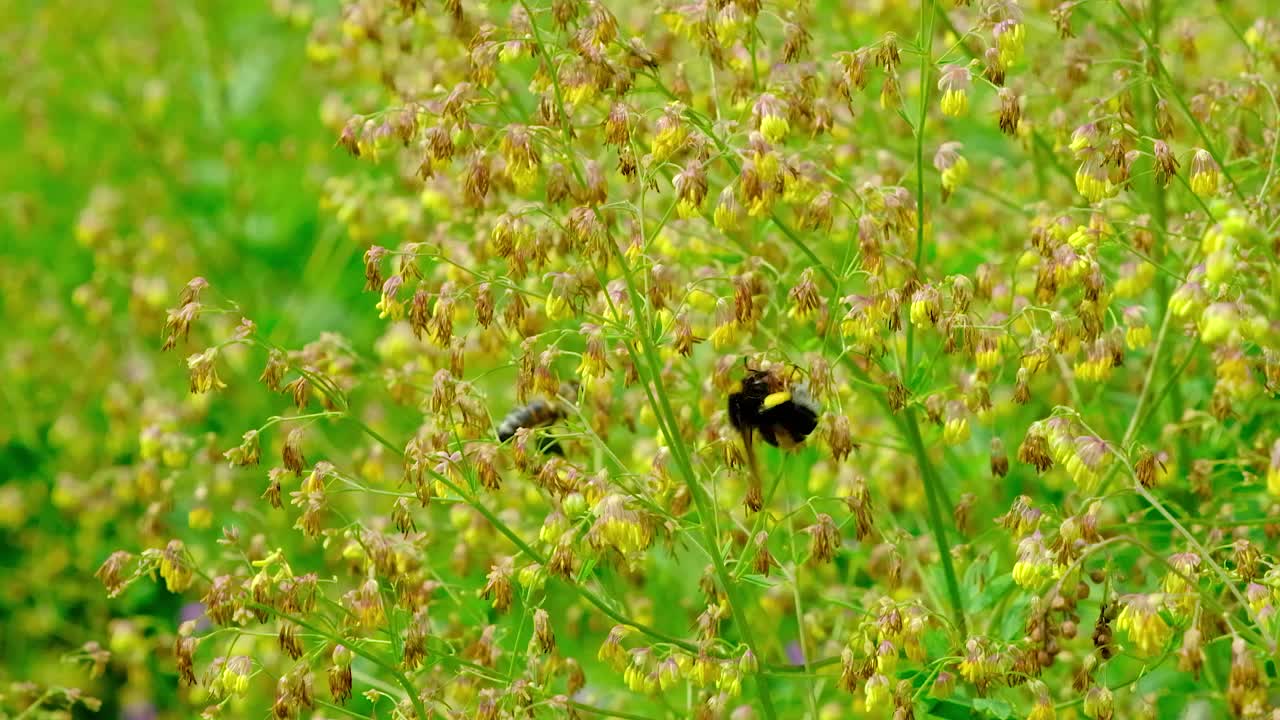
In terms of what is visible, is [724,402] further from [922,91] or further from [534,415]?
[922,91]

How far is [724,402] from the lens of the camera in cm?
426

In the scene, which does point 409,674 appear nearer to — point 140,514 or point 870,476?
point 870,476

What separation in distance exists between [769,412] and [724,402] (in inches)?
17.3

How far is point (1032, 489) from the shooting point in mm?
5301

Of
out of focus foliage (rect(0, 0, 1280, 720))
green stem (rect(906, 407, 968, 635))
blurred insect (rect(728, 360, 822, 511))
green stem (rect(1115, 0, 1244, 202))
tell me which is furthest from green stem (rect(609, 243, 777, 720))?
green stem (rect(1115, 0, 1244, 202))

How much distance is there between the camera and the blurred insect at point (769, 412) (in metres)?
3.80

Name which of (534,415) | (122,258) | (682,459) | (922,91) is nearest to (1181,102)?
(922,91)

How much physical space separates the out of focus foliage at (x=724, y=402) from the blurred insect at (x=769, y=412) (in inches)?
1.5

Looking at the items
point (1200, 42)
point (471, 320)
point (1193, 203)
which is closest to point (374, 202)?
point (471, 320)

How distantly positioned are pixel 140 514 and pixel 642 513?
13.9 feet

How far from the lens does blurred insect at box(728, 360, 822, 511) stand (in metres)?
3.80

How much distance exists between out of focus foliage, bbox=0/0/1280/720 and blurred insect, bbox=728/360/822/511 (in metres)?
0.04

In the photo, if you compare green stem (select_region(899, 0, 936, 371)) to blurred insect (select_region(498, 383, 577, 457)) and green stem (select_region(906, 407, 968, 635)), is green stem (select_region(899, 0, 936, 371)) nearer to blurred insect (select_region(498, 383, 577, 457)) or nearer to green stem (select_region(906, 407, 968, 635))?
green stem (select_region(906, 407, 968, 635))

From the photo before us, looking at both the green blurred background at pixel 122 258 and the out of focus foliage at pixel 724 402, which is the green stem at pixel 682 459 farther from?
the green blurred background at pixel 122 258
